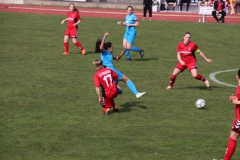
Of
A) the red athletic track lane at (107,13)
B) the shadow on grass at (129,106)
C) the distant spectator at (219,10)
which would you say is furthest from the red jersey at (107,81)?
the red athletic track lane at (107,13)

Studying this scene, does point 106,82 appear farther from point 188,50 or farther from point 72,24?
point 72,24

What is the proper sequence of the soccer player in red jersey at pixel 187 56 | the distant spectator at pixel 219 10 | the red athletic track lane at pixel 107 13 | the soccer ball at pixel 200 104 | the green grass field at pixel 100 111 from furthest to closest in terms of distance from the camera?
the red athletic track lane at pixel 107 13
the distant spectator at pixel 219 10
the soccer player in red jersey at pixel 187 56
the soccer ball at pixel 200 104
the green grass field at pixel 100 111

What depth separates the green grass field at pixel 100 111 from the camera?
12.2 meters

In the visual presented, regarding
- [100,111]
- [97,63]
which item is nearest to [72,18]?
[100,111]

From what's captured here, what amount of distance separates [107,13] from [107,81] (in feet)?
96.3

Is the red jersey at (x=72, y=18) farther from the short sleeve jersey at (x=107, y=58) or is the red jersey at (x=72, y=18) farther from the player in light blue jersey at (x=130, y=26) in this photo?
the short sleeve jersey at (x=107, y=58)

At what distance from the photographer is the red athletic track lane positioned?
41.3m

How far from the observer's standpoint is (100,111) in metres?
15.5

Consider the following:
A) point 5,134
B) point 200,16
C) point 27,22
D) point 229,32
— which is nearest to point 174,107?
point 5,134

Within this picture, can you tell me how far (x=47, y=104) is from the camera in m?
16.2

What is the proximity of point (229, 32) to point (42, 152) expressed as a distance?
24.6m

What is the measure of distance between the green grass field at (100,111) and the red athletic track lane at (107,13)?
11929 millimetres

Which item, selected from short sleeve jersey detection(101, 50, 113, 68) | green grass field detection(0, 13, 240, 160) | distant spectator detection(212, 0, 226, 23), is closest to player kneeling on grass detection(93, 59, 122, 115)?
green grass field detection(0, 13, 240, 160)

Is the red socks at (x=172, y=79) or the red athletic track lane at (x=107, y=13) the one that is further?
the red athletic track lane at (x=107, y=13)
